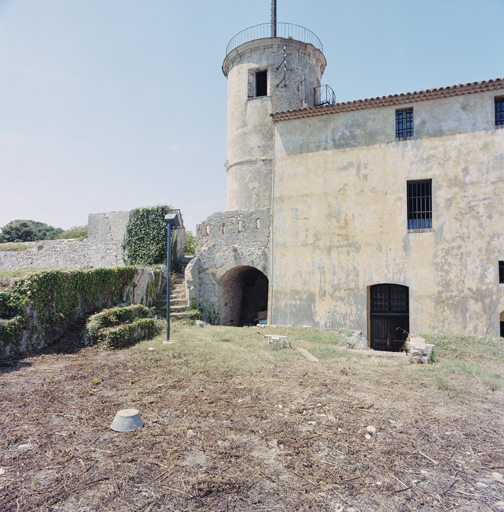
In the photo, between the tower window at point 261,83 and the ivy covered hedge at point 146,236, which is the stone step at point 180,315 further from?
the tower window at point 261,83

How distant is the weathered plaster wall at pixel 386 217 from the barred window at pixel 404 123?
266 millimetres

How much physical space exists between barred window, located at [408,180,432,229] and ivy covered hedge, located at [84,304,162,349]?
10155mm

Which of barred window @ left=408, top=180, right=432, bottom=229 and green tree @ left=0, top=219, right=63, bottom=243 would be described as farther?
green tree @ left=0, top=219, right=63, bottom=243

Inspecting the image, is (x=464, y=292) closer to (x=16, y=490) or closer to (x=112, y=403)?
(x=112, y=403)

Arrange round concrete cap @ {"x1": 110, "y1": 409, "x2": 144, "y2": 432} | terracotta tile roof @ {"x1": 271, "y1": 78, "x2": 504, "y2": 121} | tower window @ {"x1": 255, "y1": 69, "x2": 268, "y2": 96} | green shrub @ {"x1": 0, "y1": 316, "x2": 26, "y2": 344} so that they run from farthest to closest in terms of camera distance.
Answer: tower window @ {"x1": 255, "y1": 69, "x2": 268, "y2": 96}
terracotta tile roof @ {"x1": 271, "y1": 78, "x2": 504, "y2": 121}
green shrub @ {"x1": 0, "y1": 316, "x2": 26, "y2": 344}
round concrete cap @ {"x1": 110, "y1": 409, "x2": 144, "y2": 432}

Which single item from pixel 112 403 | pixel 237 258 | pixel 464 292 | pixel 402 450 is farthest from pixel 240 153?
pixel 402 450

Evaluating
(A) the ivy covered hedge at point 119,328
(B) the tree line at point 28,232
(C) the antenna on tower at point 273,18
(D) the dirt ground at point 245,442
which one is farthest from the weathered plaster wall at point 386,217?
(B) the tree line at point 28,232

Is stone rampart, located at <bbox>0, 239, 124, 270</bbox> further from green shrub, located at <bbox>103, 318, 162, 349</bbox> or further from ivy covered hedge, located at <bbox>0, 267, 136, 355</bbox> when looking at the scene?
green shrub, located at <bbox>103, 318, 162, 349</bbox>

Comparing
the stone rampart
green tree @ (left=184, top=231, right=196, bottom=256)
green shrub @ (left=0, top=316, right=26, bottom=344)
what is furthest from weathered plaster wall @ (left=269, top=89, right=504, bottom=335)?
green tree @ (left=184, top=231, right=196, bottom=256)

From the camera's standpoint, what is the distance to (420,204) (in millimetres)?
13578

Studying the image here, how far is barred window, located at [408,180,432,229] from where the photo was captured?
44.1 feet

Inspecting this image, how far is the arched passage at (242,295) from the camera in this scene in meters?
17.6

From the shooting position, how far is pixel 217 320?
16766 millimetres

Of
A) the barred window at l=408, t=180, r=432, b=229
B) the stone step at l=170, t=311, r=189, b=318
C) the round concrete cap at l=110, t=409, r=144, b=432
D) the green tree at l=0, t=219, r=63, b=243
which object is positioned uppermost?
the green tree at l=0, t=219, r=63, b=243
